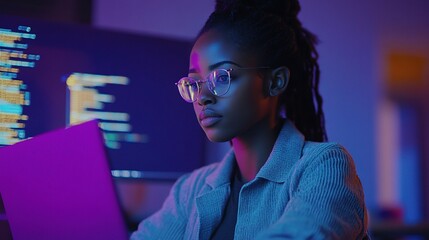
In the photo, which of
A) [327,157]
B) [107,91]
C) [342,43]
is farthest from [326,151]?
[342,43]

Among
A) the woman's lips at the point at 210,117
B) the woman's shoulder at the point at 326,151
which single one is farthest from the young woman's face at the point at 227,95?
the woman's shoulder at the point at 326,151

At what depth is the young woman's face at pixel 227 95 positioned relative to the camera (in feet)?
2.80

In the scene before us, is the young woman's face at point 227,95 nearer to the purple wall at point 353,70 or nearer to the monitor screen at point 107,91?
the monitor screen at point 107,91

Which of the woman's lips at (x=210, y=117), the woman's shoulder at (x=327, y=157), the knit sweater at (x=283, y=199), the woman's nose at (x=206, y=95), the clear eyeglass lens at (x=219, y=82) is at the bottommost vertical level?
the knit sweater at (x=283, y=199)

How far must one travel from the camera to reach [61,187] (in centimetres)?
77

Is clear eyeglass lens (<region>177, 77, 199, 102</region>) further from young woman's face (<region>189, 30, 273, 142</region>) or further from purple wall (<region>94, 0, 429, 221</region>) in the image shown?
purple wall (<region>94, 0, 429, 221</region>)

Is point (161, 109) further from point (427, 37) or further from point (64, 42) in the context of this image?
point (427, 37)

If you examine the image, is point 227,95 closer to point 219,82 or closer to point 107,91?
point 219,82

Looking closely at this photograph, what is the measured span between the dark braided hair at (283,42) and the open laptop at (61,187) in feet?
0.99

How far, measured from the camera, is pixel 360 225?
0.76m

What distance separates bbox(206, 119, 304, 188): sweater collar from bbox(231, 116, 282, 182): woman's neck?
0.02m

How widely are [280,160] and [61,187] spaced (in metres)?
0.35

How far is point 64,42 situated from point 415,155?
3.53m

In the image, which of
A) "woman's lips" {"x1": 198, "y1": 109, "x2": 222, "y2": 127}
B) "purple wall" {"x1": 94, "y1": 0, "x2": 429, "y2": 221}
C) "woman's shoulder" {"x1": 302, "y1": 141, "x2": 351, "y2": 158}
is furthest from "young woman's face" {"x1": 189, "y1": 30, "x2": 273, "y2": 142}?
"purple wall" {"x1": 94, "y1": 0, "x2": 429, "y2": 221}
